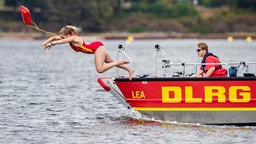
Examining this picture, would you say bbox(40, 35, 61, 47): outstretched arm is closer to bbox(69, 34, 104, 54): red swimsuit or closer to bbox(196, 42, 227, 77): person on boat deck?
bbox(69, 34, 104, 54): red swimsuit

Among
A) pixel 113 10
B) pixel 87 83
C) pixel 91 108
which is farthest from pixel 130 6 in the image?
pixel 91 108

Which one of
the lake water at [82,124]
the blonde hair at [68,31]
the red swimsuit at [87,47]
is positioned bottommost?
the lake water at [82,124]

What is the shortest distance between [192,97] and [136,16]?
124 metres

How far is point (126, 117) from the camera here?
91.9 ft

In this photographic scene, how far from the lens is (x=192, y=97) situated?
24.8 meters

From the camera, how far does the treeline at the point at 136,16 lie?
14600cm

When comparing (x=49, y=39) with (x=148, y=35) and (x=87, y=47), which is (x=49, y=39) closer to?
(x=87, y=47)

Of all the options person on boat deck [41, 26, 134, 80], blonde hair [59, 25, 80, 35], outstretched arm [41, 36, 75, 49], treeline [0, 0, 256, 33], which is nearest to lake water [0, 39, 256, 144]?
person on boat deck [41, 26, 134, 80]

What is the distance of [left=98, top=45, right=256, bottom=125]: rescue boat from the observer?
80.5ft

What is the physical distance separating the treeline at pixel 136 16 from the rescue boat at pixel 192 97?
392 ft

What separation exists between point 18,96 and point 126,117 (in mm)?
8041

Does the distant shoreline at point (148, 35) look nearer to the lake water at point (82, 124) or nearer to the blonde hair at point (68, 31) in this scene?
the lake water at point (82, 124)

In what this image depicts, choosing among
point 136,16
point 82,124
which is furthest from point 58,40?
point 136,16

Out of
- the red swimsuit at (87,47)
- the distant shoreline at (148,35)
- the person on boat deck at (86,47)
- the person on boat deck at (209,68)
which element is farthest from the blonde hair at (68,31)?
the distant shoreline at (148,35)
